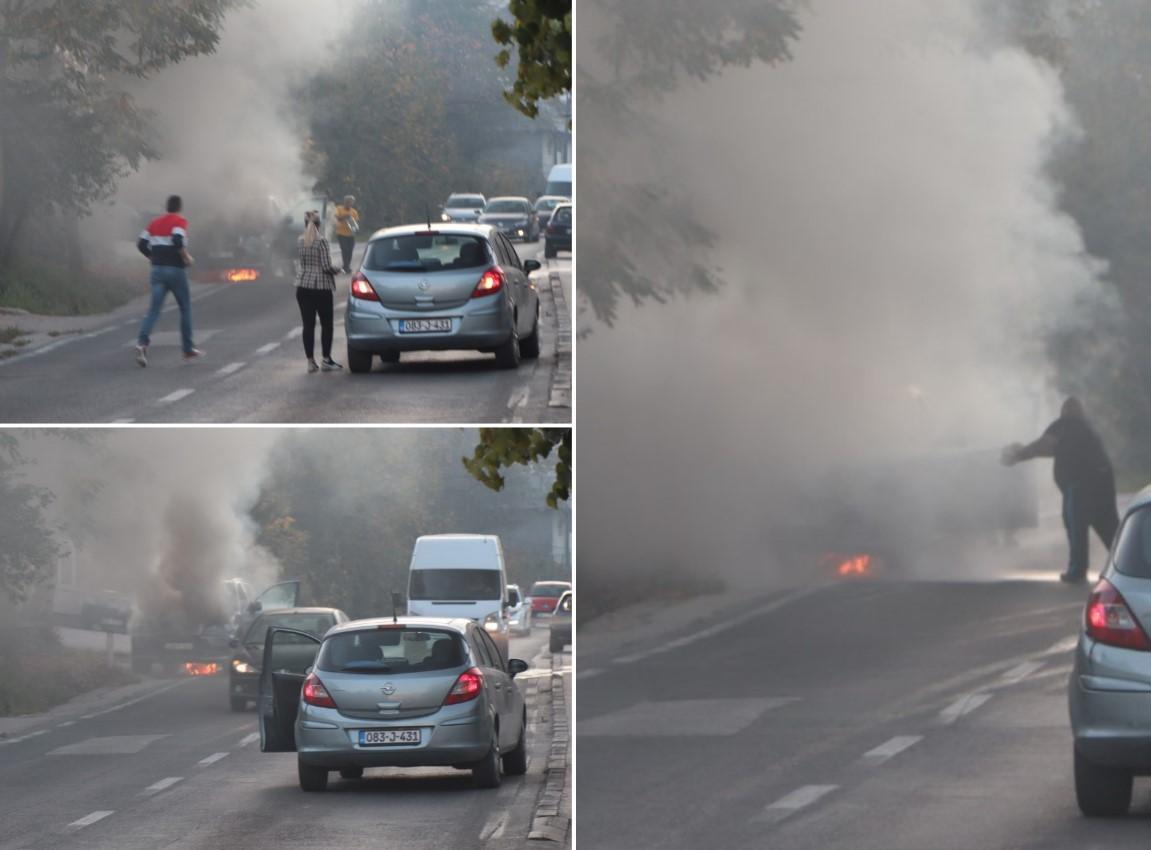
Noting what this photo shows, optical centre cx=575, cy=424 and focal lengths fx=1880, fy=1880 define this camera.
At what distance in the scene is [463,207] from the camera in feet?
27.4

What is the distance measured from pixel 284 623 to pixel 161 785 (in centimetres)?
135

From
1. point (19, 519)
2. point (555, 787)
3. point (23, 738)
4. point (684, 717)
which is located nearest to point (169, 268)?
point (19, 519)

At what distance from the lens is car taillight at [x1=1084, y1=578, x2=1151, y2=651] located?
450 cm

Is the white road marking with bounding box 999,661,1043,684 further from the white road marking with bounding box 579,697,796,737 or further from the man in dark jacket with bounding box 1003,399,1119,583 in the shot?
the white road marking with bounding box 579,697,796,737

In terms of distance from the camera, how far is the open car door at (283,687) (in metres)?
9.30

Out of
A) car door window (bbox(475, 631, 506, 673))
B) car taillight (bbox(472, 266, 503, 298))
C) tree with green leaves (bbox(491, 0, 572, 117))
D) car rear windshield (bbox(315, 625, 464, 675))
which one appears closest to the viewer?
tree with green leaves (bbox(491, 0, 572, 117))

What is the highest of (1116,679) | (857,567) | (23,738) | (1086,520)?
(1086,520)

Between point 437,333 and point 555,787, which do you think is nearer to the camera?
point 437,333

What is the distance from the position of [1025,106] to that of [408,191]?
4.03 meters

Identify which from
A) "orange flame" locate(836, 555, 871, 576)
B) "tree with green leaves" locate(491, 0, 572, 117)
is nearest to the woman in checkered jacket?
"tree with green leaves" locate(491, 0, 572, 117)

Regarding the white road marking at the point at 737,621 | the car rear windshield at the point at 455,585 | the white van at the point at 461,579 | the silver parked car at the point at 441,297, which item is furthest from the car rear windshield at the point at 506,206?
the white road marking at the point at 737,621

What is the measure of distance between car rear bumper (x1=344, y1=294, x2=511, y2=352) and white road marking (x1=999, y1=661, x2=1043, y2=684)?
447 cm

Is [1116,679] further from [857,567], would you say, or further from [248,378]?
[248,378]

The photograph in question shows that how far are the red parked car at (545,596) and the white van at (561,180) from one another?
1786 millimetres
